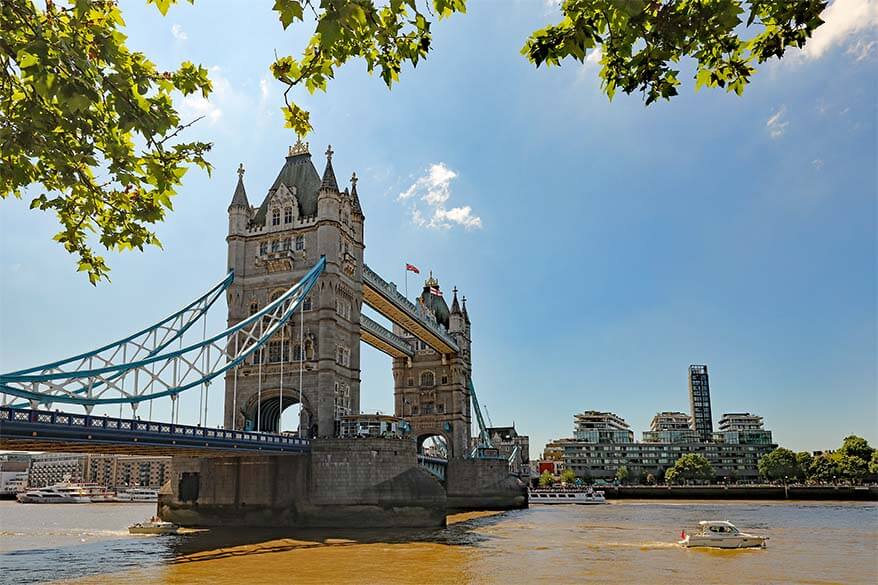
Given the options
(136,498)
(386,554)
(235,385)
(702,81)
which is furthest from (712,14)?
(136,498)

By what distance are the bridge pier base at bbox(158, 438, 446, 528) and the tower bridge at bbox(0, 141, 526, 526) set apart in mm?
73

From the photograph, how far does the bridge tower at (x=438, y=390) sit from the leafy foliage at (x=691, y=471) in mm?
58295

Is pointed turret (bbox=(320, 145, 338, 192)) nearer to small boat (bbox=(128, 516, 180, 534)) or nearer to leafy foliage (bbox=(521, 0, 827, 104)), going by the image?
small boat (bbox=(128, 516, 180, 534))

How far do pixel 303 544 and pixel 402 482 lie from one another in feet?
33.4

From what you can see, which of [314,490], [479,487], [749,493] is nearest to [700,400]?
[749,493]

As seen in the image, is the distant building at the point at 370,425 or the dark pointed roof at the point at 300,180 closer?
the distant building at the point at 370,425

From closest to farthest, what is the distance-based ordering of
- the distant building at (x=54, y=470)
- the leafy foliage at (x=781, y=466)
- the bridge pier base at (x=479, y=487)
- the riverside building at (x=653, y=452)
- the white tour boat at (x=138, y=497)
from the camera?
the bridge pier base at (x=479, y=487), the white tour boat at (x=138, y=497), the leafy foliage at (x=781, y=466), the riverside building at (x=653, y=452), the distant building at (x=54, y=470)

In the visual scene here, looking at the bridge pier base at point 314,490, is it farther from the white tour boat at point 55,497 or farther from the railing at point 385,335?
the white tour boat at point 55,497

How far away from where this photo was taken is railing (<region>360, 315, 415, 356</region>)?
62000mm

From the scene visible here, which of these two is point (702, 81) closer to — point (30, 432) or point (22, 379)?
point (30, 432)

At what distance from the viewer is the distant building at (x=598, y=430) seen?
15912cm

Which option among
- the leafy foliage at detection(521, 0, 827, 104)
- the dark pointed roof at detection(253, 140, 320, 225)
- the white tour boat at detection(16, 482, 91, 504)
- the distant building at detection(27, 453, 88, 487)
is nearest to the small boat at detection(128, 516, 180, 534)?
the dark pointed roof at detection(253, 140, 320, 225)

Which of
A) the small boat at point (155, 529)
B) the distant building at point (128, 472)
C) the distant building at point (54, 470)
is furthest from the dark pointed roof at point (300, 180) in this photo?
the distant building at point (54, 470)

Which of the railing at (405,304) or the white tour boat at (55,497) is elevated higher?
the railing at (405,304)
